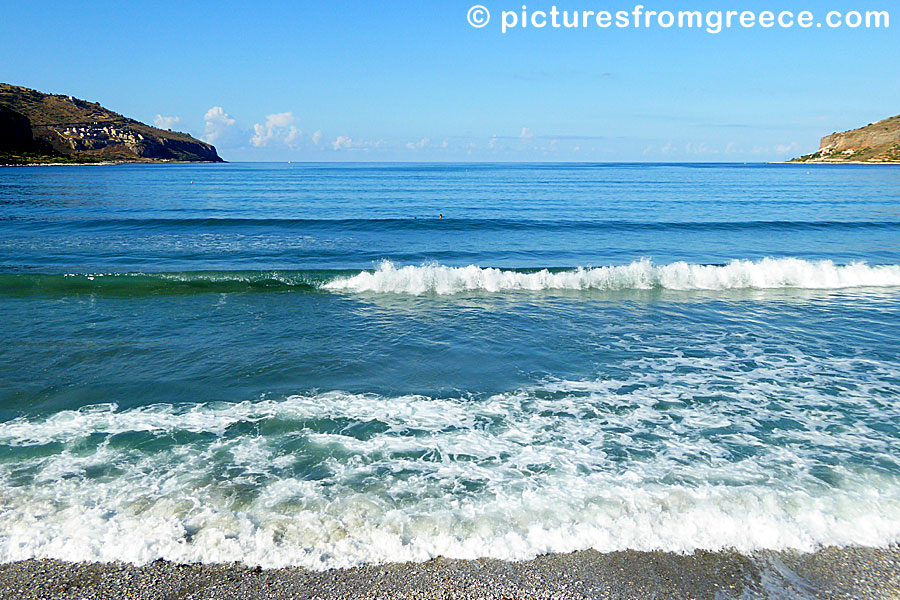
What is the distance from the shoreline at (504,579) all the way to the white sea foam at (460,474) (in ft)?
0.48

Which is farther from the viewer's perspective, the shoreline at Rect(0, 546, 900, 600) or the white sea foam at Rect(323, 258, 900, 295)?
the white sea foam at Rect(323, 258, 900, 295)

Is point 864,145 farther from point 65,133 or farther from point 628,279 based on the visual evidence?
point 65,133

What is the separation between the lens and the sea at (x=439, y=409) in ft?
17.3

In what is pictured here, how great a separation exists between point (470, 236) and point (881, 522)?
73.3 feet

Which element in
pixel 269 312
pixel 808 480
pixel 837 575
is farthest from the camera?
pixel 269 312

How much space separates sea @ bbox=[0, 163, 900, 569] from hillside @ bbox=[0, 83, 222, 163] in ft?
407

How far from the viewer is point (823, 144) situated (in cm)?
17175

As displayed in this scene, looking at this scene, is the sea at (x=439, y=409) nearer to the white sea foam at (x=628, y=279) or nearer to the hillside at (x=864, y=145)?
the white sea foam at (x=628, y=279)

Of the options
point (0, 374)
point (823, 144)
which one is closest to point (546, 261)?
point (0, 374)

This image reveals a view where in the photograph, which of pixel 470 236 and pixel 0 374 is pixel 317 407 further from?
pixel 470 236

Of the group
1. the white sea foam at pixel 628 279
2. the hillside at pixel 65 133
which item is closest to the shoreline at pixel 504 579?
the white sea foam at pixel 628 279

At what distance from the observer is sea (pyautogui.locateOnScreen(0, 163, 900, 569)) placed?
5262 mm

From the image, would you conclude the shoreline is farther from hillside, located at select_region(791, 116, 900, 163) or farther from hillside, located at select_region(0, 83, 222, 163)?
hillside, located at select_region(791, 116, 900, 163)

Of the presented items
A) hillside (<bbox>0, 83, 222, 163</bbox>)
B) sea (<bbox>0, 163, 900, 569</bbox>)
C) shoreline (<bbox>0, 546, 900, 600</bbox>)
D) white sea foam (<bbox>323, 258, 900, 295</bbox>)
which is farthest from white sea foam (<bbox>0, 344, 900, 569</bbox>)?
hillside (<bbox>0, 83, 222, 163</bbox>)
